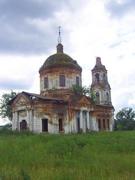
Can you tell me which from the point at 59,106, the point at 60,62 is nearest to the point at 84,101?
the point at 59,106

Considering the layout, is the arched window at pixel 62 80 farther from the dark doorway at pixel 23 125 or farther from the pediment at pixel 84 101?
the dark doorway at pixel 23 125

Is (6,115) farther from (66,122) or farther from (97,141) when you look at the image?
(97,141)

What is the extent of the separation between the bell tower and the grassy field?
2669cm

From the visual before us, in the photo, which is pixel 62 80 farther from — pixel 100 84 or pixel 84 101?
pixel 100 84

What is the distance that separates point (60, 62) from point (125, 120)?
14.8m

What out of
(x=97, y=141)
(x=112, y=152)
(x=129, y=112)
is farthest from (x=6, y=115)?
(x=112, y=152)

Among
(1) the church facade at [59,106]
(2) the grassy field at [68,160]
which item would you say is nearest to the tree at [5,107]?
(1) the church facade at [59,106]

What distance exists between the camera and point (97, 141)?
2189 cm

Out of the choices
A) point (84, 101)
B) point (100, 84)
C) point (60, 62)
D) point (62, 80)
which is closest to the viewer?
point (84, 101)

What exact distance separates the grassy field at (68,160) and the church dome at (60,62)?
20.0m

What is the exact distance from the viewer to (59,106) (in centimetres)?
3756

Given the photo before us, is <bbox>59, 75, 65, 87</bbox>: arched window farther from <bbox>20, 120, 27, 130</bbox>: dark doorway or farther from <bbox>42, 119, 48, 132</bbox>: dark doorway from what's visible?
Result: <bbox>20, 120, 27, 130</bbox>: dark doorway

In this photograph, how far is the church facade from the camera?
36.4 m

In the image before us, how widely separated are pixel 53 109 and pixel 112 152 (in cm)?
1895
